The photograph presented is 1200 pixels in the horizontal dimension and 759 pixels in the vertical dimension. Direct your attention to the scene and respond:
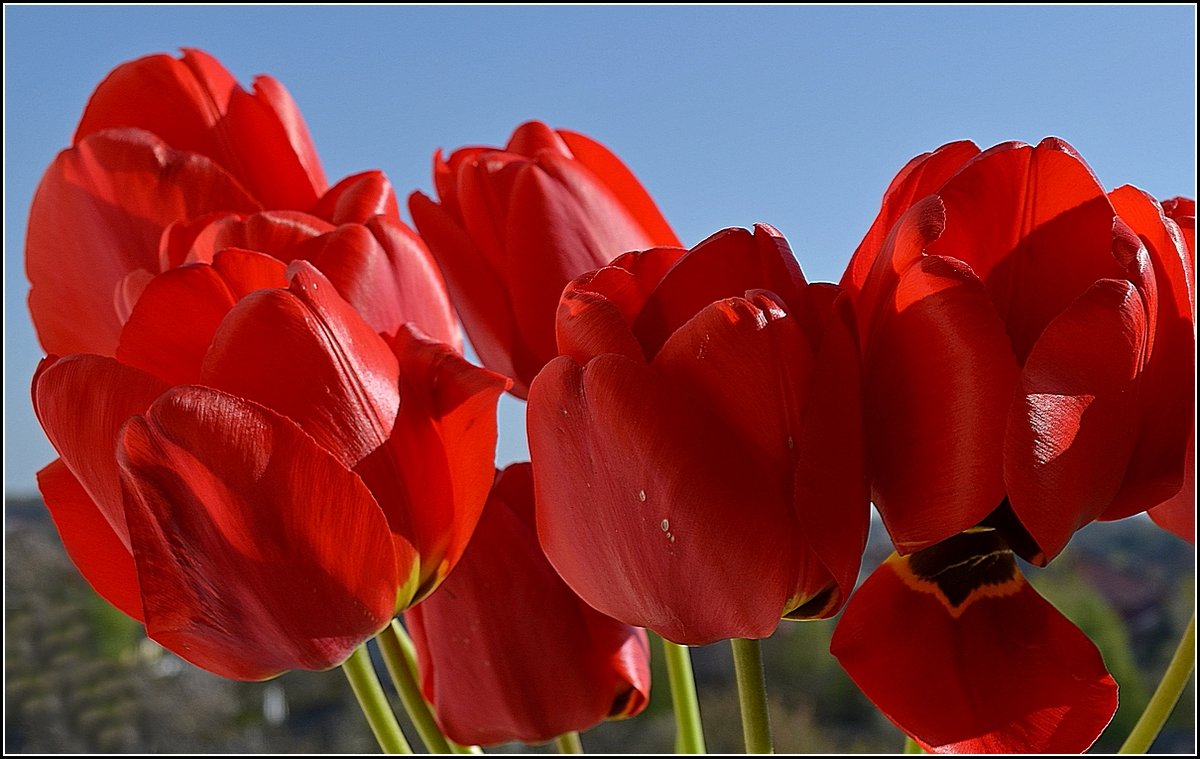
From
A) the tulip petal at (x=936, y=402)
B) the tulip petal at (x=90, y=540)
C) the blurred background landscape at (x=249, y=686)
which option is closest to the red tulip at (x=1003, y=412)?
the tulip petal at (x=936, y=402)

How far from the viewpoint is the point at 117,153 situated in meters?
0.21

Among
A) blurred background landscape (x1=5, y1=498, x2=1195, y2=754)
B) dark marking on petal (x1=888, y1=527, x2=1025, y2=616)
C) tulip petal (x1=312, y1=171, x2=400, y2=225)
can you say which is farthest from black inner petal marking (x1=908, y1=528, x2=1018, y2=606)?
blurred background landscape (x1=5, y1=498, x2=1195, y2=754)

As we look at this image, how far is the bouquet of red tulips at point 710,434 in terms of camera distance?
0.13 metres

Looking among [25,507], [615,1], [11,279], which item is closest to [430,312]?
[615,1]

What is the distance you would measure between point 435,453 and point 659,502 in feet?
0.15

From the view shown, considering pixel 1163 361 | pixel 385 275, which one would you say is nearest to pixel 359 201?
pixel 385 275

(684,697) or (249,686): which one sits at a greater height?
(684,697)

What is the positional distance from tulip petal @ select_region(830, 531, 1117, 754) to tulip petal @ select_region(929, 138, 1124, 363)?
0.03 metres

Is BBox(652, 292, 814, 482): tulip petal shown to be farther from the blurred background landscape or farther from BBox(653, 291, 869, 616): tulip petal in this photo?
the blurred background landscape

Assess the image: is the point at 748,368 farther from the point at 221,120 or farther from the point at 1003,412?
the point at 221,120

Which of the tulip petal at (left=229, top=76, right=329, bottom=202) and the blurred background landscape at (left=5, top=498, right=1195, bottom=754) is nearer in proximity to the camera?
the tulip petal at (left=229, top=76, right=329, bottom=202)

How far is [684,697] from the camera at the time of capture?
0.77ft

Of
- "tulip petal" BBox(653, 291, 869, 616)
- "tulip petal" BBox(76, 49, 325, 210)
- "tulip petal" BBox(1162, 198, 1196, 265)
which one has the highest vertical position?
"tulip petal" BBox(76, 49, 325, 210)

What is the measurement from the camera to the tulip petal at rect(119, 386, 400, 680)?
0.14 meters
